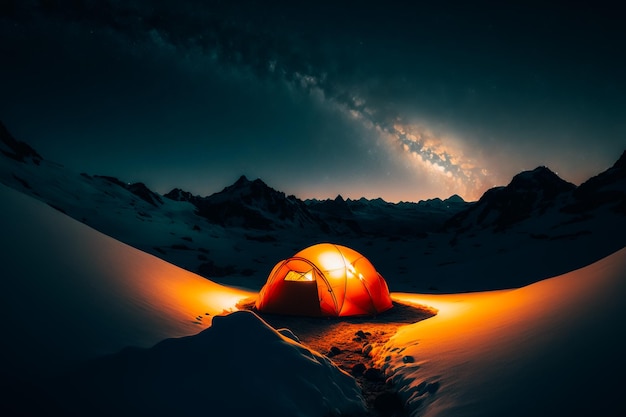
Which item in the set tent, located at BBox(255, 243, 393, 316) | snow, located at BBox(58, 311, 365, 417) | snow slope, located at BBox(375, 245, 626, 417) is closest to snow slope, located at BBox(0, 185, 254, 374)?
snow, located at BBox(58, 311, 365, 417)

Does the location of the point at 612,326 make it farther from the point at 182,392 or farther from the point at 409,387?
the point at 182,392

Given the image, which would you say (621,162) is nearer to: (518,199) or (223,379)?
(518,199)

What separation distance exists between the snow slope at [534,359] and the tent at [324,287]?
403cm

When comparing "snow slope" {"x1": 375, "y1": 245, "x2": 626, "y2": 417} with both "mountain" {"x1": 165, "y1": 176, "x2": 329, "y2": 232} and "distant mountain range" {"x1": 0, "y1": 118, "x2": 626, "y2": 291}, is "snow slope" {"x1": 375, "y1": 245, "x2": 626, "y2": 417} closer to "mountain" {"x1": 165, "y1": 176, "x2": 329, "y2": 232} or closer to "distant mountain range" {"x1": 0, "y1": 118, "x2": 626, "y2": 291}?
"distant mountain range" {"x1": 0, "y1": 118, "x2": 626, "y2": 291}

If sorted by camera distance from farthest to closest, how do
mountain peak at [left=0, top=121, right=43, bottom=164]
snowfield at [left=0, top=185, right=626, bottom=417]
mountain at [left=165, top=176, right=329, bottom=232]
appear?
Answer: mountain at [left=165, top=176, right=329, bottom=232]
mountain peak at [left=0, top=121, right=43, bottom=164]
snowfield at [left=0, top=185, right=626, bottom=417]

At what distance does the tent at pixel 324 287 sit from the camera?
33.8ft

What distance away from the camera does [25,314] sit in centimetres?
361

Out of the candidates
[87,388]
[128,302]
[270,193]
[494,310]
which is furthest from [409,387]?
[270,193]

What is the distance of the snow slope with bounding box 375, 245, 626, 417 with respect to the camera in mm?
2695

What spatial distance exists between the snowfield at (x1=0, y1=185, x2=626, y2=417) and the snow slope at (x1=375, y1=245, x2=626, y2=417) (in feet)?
0.06

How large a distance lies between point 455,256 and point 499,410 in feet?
140

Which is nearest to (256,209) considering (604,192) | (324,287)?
(604,192)

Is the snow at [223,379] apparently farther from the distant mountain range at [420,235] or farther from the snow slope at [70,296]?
the distant mountain range at [420,235]

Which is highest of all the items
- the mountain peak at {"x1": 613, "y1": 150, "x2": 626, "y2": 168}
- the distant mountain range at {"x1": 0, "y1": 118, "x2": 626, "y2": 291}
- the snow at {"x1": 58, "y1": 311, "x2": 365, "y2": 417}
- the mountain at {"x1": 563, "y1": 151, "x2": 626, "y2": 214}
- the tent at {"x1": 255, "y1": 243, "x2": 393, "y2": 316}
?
the mountain peak at {"x1": 613, "y1": 150, "x2": 626, "y2": 168}
